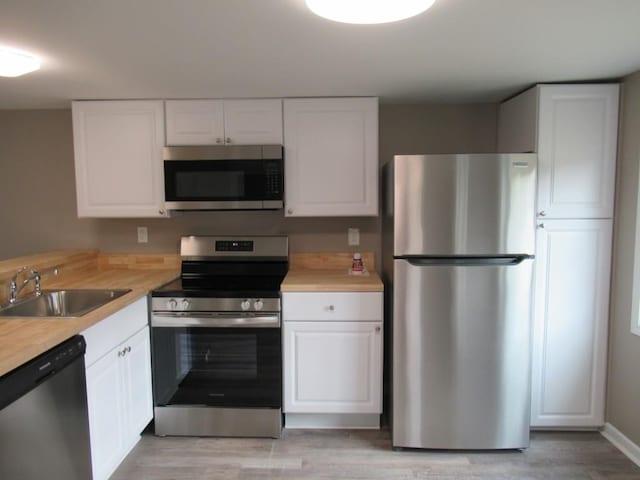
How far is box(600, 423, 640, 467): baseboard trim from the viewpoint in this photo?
219cm

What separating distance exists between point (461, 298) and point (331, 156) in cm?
115

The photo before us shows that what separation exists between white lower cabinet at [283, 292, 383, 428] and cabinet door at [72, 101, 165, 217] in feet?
3.79

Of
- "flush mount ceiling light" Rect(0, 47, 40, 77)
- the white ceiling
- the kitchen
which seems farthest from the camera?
the kitchen

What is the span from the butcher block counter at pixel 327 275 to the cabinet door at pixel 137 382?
0.83 meters

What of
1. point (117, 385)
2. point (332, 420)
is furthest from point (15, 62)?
point (332, 420)

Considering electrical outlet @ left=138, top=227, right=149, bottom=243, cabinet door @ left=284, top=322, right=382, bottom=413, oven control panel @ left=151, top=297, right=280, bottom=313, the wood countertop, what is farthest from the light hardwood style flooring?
electrical outlet @ left=138, top=227, right=149, bottom=243

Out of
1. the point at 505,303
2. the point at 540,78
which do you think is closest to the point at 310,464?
the point at 505,303

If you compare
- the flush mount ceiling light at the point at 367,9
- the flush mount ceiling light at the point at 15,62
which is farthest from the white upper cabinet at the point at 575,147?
the flush mount ceiling light at the point at 15,62

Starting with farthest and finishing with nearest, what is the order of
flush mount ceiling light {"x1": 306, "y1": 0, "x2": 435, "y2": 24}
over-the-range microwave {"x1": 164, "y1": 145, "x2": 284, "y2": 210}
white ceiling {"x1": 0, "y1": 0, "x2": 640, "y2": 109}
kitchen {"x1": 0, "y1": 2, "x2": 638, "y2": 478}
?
kitchen {"x1": 0, "y1": 2, "x2": 638, "y2": 478}
over-the-range microwave {"x1": 164, "y1": 145, "x2": 284, "y2": 210}
white ceiling {"x1": 0, "y1": 0, "x2": 640, "y2": 109}
flush mount ceiling light {"x1": 306, "y1": 0, "x2": 435, "y2": 24}

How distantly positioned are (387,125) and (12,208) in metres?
2.72

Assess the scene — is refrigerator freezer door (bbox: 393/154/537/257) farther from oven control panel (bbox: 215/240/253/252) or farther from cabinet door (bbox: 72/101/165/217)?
cabinet door (bbox: 72/101/165/217)

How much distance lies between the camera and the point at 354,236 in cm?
289

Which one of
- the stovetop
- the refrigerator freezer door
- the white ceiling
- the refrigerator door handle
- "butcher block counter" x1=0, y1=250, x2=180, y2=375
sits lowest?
the stovetop

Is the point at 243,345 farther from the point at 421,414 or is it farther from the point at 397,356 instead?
the point at 421,414
